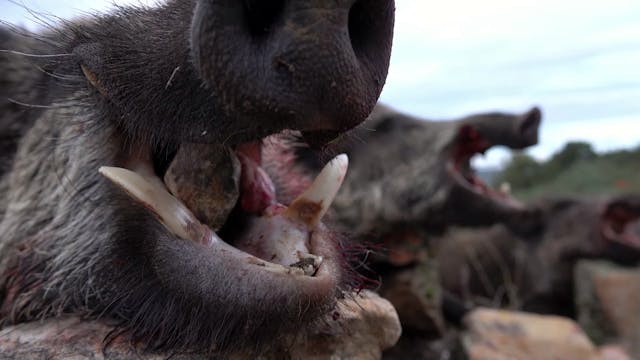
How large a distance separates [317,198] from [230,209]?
0.66 ft

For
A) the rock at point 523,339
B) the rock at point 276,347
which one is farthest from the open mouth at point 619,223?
the rock at point 276,347

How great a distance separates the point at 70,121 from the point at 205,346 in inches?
30.2

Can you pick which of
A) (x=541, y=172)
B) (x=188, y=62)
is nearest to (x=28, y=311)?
(x=188, y=62)

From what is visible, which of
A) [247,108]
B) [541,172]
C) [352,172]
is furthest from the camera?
[541,172]

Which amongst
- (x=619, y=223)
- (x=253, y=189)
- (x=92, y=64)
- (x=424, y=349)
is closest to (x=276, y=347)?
(x=253, y=189)

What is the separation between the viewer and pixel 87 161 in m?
1.67

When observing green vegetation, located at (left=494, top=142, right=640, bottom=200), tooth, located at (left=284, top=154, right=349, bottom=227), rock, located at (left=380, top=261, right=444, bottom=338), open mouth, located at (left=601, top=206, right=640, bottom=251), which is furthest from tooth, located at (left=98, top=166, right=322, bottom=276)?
green vegetation, located at (left=494, top=142, right=640, bottom=200)

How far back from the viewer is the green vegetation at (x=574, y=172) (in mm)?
13555

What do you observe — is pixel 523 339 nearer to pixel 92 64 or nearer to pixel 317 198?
pixel 317 198

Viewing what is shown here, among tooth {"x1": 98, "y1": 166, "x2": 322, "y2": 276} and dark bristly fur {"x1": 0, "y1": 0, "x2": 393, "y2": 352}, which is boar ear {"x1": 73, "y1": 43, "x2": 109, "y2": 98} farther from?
tooth {"x1": 98, "y1": 166, "x2": 322, "y2": 276}

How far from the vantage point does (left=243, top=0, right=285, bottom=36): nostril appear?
1061 millimetres

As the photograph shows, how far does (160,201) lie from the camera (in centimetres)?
141

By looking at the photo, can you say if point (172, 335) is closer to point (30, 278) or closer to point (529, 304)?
point (30, 278)

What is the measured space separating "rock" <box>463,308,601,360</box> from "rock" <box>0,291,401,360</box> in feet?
7.55
